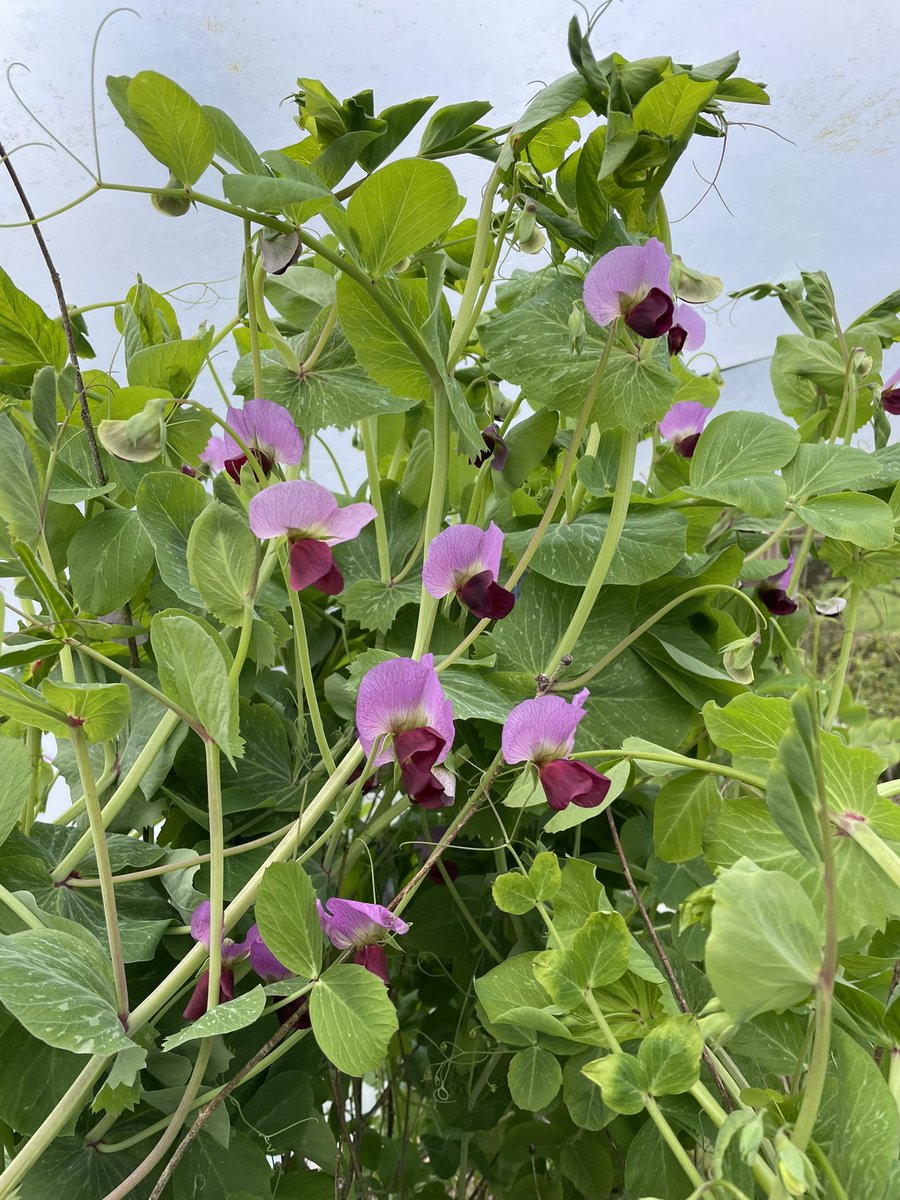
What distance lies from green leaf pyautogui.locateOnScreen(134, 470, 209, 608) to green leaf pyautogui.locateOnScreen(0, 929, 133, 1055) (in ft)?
0.49

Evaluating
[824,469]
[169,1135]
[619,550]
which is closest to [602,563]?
[619,550]

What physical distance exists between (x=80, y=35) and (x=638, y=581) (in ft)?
3.44

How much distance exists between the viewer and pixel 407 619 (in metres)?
0.48

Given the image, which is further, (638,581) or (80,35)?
(80,35)

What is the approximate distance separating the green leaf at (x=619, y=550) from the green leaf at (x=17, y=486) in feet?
0.66

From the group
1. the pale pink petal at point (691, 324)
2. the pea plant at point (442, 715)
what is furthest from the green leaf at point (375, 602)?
the pale pink petal at point (691, 324)

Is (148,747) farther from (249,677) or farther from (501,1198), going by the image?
(501,1198)

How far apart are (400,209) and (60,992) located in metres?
0.30

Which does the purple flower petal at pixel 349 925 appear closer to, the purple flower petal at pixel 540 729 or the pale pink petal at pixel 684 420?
the purple flower petal at pixel 540 729

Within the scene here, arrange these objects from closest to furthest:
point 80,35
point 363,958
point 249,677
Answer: point 363,958 < point 249,677 < point 80,35

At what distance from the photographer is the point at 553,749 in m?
0.35

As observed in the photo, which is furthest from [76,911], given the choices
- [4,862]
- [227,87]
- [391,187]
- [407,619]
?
[227,87]

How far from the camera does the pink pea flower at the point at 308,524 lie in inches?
13.4

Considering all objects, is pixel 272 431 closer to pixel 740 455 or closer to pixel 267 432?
pixel 267 432
